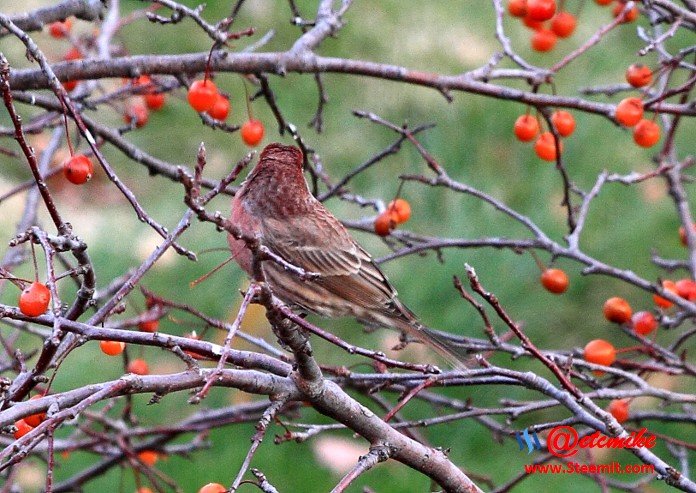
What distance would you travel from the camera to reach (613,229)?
6070mm

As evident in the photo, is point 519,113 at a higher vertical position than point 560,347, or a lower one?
higher

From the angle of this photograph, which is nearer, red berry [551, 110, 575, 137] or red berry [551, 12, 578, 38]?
red berry [551, 110, 575, 137]

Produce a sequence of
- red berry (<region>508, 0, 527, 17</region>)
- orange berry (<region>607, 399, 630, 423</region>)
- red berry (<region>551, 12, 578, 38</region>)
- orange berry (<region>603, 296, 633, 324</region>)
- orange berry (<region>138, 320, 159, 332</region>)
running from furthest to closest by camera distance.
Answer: red berry (<region>551, 12, 578, 38</region>), red berry (<region>508, 0, 527, 17</region>), orange berry (<region>603, 296, 633, 324</region>), orange berry (<region>138, 320, 159, 332</region>), orange berry (<region>607, 399, 630, 423</region>)

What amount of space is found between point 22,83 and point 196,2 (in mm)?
5111

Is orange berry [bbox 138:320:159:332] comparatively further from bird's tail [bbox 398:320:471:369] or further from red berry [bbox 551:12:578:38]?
red berry [bbox 551:12:578:38]

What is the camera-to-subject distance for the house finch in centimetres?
357

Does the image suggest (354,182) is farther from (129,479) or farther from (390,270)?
(129,479)

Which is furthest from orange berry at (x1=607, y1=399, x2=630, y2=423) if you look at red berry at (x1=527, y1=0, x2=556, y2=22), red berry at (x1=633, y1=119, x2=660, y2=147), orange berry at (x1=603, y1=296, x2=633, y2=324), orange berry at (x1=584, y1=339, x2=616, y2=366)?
red berry at (x1=527, y1=0, x2=556, y2=22)

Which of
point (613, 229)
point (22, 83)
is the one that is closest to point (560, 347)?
point (613, 229)

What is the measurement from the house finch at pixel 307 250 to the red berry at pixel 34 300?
1.55 m

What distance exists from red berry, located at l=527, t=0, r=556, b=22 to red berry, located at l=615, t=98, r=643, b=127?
1.53 feet

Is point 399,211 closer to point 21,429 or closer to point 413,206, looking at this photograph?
point 21,429

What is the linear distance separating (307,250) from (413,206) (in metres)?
2.48

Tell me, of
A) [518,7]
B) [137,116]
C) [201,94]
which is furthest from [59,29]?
[518,7]
